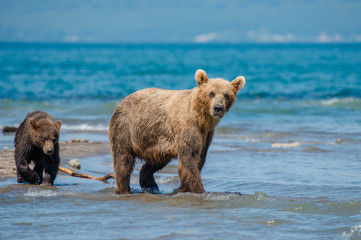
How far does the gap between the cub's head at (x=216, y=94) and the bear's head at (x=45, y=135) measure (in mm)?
2310

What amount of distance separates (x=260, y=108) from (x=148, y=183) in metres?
14.9

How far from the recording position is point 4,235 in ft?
18.2

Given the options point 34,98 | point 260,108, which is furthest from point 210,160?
point 34,98

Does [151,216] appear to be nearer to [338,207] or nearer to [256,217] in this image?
[256,217]

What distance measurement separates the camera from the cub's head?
265 inches

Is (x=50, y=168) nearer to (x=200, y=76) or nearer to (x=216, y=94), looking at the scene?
(x=200, y=76)

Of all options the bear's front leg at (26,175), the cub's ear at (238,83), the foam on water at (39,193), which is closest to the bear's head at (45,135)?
the bear's front leg at (26,175)

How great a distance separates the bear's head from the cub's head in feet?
7.58

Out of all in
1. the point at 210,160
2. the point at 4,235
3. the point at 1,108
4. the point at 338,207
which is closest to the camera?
the point at 4,235

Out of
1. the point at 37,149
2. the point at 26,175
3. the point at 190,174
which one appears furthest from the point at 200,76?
the point at 26,175

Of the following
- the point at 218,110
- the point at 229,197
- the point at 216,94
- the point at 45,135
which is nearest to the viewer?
the point at 218,110

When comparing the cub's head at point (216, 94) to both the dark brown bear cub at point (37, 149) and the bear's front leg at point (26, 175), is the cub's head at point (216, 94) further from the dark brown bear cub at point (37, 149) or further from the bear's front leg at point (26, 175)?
the bear's front leg at point (26, 175)

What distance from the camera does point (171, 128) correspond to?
7.21 meters

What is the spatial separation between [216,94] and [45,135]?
260cm
